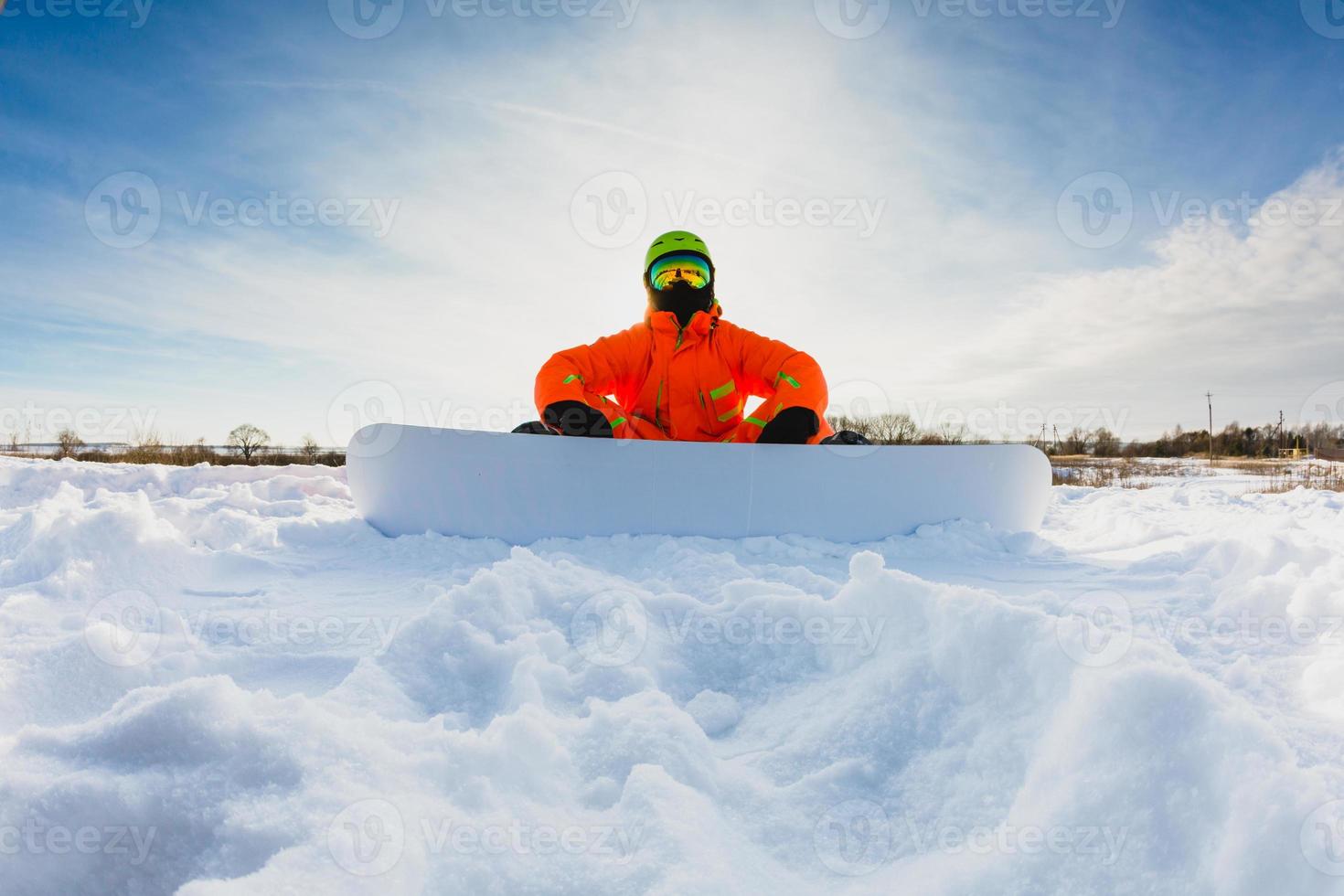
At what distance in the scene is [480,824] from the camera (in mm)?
943

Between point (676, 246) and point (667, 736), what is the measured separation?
326 cm

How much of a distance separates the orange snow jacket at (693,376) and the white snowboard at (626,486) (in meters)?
0.51

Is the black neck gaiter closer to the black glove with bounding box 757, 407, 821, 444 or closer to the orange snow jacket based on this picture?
the orange snow jacket

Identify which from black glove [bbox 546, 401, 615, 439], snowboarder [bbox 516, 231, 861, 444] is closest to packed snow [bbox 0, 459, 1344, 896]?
black glove [bbox 546, 401, 615, 439]

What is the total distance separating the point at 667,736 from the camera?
3.90 ft

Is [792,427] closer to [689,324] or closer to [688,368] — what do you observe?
[688,368]

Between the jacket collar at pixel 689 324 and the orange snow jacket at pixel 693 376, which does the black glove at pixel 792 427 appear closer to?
the orange snow jacket at pixel 693 376

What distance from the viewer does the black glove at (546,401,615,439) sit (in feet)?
11.2

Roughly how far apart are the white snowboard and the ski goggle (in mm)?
1141

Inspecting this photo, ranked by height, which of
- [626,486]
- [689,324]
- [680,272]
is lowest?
[626,486]

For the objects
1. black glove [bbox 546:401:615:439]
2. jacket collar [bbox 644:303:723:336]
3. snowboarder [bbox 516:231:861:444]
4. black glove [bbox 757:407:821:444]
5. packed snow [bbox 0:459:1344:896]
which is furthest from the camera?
jacket collar [bbox 644:303:723:336]

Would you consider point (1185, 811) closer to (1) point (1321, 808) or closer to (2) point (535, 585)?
(1) point (1321, 808)

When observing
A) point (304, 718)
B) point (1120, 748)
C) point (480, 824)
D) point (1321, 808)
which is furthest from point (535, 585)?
point (1321, 808)

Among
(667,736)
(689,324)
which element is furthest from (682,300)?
(667,736)
